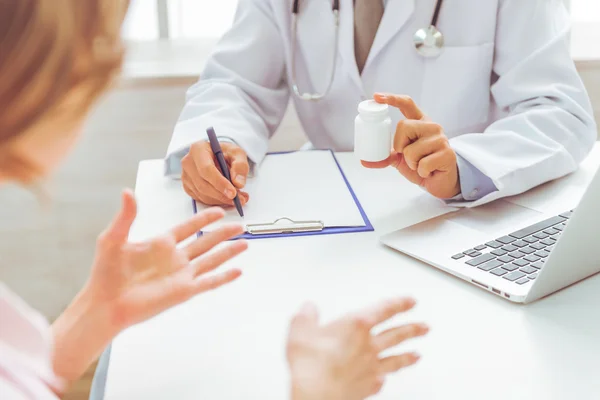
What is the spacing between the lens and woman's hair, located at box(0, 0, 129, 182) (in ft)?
1.47

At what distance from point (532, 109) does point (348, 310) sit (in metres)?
0.57

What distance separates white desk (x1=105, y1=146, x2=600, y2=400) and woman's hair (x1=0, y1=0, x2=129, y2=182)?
28 cm

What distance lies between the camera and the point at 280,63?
4.67 feet

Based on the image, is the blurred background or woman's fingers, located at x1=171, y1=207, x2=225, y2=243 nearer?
woman's fingers, located at x1=171, y1=207, x2=225, y2=243

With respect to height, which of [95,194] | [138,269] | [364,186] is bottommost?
[95,194]

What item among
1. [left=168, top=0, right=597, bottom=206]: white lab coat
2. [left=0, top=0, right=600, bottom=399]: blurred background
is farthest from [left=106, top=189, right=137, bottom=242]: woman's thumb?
[left=0, top=0, right=600, bottom=399]: blurred background

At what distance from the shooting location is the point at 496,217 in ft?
3.34

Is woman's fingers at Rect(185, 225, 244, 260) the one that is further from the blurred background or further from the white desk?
the blurred background

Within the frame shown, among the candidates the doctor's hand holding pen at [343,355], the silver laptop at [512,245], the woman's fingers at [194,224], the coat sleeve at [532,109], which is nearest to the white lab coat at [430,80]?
the coat sleeve at [532,109]

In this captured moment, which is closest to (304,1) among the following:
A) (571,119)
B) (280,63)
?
(280,63)

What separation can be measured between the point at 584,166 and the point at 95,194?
1302 mm

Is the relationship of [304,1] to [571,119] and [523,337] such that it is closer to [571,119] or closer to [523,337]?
[571,119]

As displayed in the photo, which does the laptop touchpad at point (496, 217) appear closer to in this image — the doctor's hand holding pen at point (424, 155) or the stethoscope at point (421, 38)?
the doctor's hand holding pen at point (424, 155)

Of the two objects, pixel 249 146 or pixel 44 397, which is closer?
pixel 44 397
